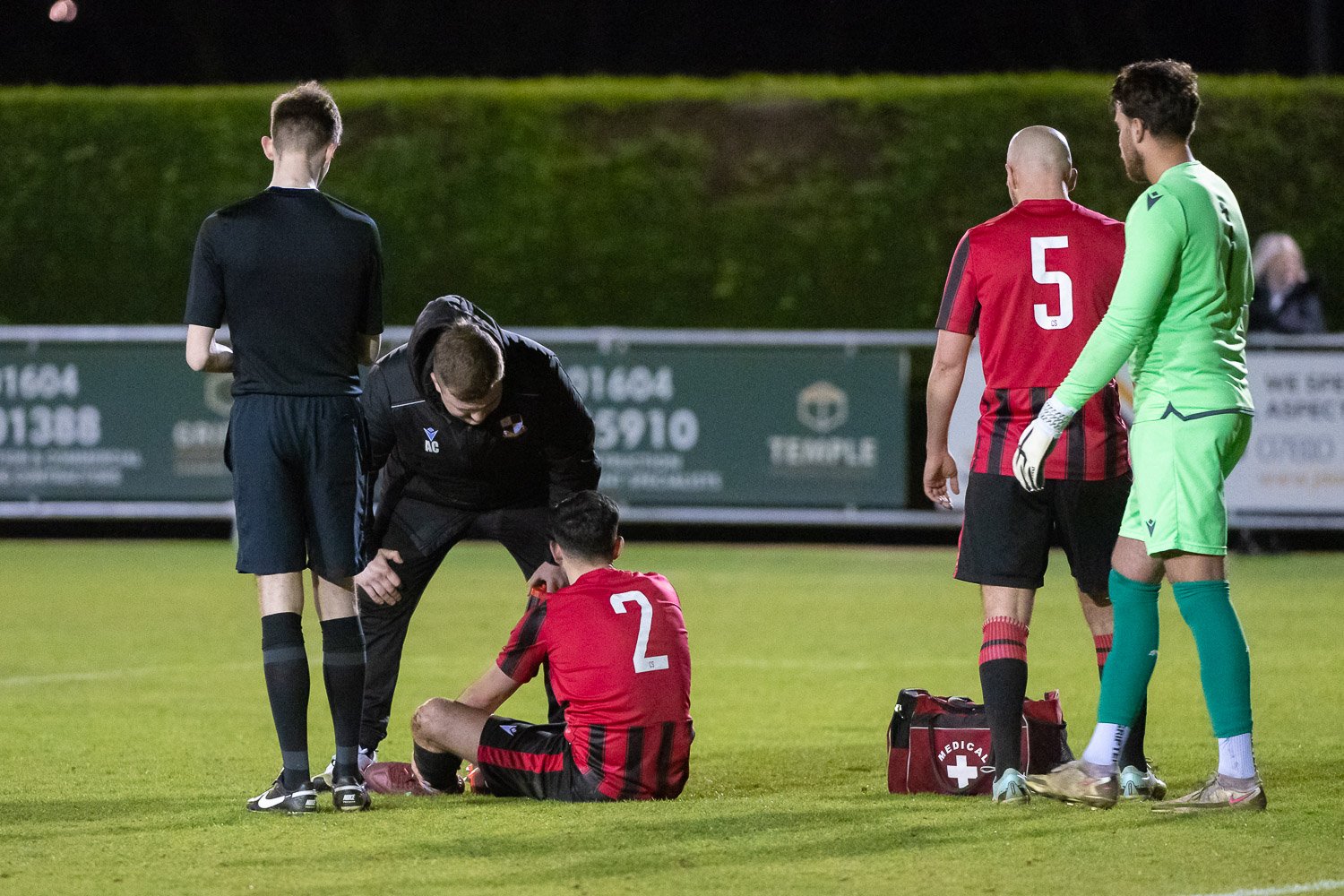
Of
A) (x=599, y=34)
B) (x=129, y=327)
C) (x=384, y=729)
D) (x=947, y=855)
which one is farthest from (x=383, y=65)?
(x=947, y=855)

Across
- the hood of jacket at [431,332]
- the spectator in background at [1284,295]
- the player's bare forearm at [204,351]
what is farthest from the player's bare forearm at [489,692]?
the spectator in background at [1284,295]

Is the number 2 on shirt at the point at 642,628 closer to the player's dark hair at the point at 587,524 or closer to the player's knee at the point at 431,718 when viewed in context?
the player's dark hair at the point at 587,524

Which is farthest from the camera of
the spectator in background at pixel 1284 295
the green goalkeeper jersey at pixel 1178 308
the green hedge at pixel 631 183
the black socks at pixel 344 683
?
the green hedge at pixel 631 183

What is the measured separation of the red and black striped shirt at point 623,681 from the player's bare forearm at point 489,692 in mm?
269

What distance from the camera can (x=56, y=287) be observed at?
16.8m

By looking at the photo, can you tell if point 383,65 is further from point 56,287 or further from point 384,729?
point 384,729

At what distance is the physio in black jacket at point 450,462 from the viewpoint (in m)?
6.27

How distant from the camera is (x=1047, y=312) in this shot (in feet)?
19.4

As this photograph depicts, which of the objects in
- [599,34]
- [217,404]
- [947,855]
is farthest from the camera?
[599,34]

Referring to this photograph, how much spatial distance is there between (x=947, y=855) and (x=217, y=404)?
35.3 feet

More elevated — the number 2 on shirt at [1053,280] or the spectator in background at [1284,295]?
the spectator in background at [1284,295]

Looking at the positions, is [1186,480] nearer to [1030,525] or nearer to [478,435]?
[1030,525]

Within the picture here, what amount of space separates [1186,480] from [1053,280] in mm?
789

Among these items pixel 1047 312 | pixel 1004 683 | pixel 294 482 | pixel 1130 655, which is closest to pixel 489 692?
pixel 294 482
